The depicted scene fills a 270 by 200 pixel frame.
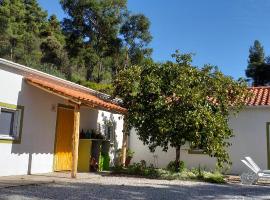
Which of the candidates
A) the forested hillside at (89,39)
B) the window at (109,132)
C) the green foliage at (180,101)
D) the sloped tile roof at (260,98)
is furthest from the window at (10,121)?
the forested hillside at (89,39)

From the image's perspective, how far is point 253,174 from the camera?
1414 centimetres

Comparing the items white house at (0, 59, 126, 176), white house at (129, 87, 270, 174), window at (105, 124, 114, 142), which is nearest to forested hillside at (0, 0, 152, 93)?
window at (105, 124, 114, 142)

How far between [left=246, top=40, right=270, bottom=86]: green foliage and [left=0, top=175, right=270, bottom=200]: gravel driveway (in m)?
52.8

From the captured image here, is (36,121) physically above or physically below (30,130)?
above

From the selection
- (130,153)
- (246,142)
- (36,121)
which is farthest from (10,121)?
(246,142)

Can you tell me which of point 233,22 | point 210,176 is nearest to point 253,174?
point 210,176

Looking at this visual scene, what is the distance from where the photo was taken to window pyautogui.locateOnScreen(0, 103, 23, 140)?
12484 mm

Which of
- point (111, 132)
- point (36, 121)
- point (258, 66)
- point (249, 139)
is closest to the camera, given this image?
point (36, 121)

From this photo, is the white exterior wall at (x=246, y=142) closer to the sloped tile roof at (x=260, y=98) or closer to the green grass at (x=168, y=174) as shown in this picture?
the sloped tile roof at (x=260, y=98)

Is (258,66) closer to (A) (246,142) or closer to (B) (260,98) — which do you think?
(B) (260,98)

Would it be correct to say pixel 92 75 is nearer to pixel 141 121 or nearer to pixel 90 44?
pixel 90 44

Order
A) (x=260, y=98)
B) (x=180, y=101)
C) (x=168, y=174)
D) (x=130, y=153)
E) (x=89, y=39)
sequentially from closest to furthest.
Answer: (x=168, y=174), (x=180, y=101), (x=260, y=98), (x=130, y=153), (x=89, y=39)

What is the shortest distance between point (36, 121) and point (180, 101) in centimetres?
558

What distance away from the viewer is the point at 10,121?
504 inches
